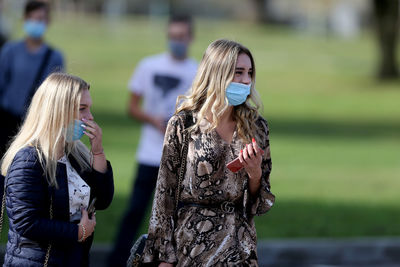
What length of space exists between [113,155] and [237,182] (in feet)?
38.8

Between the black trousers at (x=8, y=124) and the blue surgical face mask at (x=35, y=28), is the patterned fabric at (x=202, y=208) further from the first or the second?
Answer: the blue surgical face mask at (x=35, y=28)

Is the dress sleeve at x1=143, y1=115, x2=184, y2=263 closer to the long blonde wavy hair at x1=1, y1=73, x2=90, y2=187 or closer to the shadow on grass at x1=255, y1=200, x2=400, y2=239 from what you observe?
the long blonde wavy hair at x1=1, y1=73, x2=90, y2=187

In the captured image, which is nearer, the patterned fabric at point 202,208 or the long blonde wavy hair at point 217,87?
the patterned fabric at point 202,208

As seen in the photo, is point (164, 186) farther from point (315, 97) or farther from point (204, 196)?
point (315, 97)

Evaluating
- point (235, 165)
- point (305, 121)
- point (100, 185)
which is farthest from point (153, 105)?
point (305, 121)

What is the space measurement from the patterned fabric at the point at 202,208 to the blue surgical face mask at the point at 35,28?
3.54 meters

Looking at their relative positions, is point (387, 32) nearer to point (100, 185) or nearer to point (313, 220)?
point (313, 220)

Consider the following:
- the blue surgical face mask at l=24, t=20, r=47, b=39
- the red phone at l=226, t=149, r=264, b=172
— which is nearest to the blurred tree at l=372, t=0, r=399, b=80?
the blue surgical face mask at l=24, t=20, r=47, b=39

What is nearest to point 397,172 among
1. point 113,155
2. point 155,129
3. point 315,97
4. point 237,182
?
point 113,155

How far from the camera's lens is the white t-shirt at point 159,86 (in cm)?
751

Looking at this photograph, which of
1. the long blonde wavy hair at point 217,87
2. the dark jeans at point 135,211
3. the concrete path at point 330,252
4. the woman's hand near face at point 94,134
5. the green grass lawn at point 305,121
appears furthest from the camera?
the green grass lawn at point 305,121

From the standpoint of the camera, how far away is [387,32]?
1288 inches

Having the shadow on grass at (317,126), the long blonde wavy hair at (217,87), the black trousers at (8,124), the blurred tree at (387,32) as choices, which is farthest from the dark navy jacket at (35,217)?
the blurred tree at (387,32)

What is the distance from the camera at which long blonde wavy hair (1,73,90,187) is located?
4305mm
